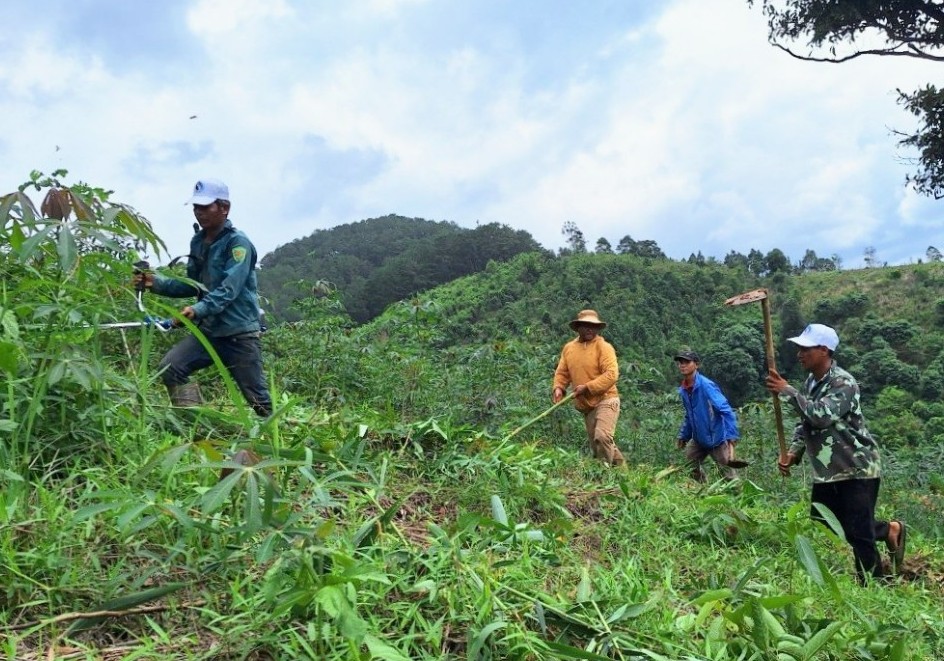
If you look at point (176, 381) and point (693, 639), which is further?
point (176, 381)

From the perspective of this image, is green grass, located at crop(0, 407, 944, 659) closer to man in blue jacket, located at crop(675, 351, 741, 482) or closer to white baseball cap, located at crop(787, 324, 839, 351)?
Result: white baseball cap, located at crop(787, 324, 839, 351)

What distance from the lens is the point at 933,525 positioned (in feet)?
21.4

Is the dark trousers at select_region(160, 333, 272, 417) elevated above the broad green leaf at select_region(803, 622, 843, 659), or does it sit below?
above

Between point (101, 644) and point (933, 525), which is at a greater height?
point (101, 644)

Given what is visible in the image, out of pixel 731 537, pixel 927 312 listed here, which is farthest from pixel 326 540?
pixel 927 312

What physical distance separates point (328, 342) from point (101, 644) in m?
4.65

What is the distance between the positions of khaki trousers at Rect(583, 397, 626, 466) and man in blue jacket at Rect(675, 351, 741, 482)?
2.62 feet

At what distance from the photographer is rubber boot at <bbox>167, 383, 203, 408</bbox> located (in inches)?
147

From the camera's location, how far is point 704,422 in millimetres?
6418

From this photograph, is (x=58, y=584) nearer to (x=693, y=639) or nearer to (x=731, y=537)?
(x=693, y=639)

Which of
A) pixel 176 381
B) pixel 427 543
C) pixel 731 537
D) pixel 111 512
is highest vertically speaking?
pixel 176 381

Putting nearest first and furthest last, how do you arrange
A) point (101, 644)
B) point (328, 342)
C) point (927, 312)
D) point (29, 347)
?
1. point (101, 644)
2. point (29, 347)
3. point (328, 342)
4. point (927, 312)

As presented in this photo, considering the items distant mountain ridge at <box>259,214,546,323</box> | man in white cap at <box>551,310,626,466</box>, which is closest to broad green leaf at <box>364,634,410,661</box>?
man in white cap at <box>551,310,626,466</box>

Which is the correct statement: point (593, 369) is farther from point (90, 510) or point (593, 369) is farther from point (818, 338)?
point (90, 510)
